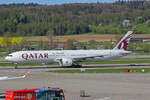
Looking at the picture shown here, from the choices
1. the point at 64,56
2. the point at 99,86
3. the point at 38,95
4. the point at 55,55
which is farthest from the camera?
the point at 64,56

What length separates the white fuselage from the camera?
82.5m

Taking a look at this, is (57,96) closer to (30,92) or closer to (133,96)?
(30,92)

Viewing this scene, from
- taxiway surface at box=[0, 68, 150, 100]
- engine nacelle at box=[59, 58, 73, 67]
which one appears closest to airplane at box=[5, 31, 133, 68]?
engine nacelle at box=[59, 58, 73, 67]

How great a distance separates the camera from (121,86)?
50.2 m

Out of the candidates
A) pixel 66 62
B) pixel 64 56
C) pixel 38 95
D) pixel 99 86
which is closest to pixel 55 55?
pixel 64 56

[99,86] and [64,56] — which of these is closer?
[99,86]

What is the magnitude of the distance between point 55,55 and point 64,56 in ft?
7.14

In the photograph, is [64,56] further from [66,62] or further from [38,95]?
[38,95]

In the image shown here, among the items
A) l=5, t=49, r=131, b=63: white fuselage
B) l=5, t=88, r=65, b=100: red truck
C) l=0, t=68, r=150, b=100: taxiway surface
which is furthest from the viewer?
l=5, t=49, r=131, b=63: white fuselage

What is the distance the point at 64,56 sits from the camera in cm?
8506

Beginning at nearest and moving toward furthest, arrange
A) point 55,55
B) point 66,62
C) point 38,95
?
point 38,95
point 66,62
point 55,55

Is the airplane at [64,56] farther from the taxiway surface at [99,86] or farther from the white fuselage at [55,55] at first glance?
the taxiway surface at [99,86]

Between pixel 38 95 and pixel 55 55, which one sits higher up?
pixel 38 95

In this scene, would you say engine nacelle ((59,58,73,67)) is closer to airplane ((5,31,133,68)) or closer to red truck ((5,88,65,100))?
airplane ((5,31,133,68))
